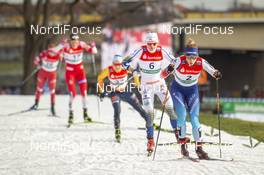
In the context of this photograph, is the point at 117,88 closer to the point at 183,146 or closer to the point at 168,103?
the point at 168,103

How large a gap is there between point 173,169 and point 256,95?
40.2 metres

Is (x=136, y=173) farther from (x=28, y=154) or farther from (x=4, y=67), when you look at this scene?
(x=4, y=67)

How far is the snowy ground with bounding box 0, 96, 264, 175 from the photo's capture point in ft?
37.1

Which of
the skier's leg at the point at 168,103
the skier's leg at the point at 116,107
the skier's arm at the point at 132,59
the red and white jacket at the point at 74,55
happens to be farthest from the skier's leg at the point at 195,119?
the red and white jacket at the point at 74,55

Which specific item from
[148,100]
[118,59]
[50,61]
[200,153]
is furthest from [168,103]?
[50,61]

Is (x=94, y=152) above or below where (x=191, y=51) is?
below

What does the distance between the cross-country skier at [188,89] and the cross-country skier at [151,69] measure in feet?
1.75

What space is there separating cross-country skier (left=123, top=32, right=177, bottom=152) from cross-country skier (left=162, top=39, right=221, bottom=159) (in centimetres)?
53

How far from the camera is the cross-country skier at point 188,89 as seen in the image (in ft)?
41.2

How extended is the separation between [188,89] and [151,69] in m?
1.05

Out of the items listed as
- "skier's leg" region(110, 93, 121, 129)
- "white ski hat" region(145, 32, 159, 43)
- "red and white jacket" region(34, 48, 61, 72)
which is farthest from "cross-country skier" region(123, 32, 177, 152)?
"red and white jacket" region(34, 48, 61, 72)

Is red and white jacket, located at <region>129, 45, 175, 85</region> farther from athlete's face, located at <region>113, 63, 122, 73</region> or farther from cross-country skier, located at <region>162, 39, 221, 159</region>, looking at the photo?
athlete's face, located at <region>113, 63, 122, 73</region>

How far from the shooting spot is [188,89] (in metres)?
12.9

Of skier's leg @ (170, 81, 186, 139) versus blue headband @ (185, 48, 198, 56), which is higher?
blue headband @ (185, 48, 198, 56)
